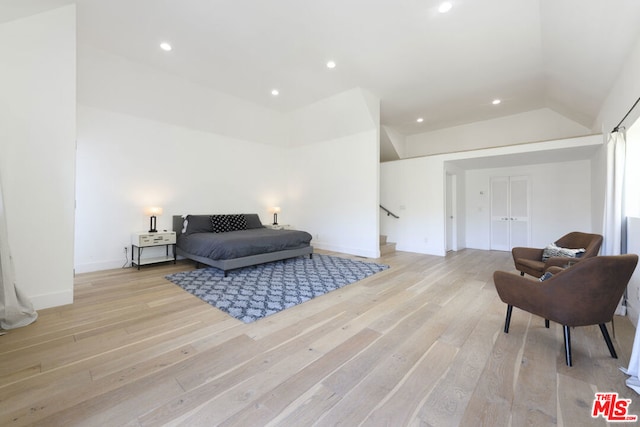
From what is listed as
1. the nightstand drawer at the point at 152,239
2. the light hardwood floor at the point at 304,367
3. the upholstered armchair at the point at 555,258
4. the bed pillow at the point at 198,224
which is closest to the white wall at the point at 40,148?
the light hardwood floor at the point at 304,367

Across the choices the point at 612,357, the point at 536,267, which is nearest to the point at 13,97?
the point at 612,357

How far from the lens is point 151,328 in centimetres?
238

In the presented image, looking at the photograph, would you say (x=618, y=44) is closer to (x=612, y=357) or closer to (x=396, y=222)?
(x=612, y=357)

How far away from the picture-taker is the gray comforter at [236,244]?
13.2 feet

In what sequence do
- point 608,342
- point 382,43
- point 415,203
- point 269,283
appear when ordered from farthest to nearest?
point 415,203, point 269,283, point 382,43, point 608,342

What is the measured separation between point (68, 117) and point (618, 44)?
5917mm

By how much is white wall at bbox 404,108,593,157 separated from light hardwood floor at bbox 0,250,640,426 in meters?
5.05

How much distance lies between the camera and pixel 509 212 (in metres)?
6.41

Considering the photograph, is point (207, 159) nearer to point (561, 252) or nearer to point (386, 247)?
point (386, 247)

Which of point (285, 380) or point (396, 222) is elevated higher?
point (396, 222)

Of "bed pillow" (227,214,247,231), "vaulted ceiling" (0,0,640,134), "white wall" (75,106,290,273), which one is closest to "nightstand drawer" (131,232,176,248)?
"white wall" (75,106,290,273)

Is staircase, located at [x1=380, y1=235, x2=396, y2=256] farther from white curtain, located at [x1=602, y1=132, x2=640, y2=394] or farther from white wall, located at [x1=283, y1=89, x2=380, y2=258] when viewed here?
white curtain, located at [x1=602, y1=132, x2=640, y2=394]

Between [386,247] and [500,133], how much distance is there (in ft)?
13.8

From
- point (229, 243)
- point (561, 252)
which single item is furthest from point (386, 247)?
point (229, 243)
